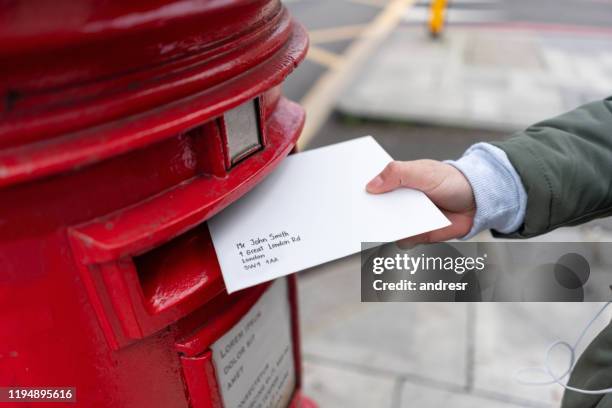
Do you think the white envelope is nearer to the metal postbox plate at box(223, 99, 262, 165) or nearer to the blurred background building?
the metal postbox plate at box(223, 99, 262, 165)

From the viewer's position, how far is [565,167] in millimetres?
1247

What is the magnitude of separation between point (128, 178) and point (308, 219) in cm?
41

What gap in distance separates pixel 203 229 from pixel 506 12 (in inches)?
400

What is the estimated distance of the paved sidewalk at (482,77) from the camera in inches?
192

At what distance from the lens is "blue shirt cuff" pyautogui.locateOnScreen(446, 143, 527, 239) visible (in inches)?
50.6

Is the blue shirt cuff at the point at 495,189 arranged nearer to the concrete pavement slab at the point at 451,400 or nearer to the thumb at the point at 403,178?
the thumb at the point at 403,178

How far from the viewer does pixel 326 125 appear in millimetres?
4867

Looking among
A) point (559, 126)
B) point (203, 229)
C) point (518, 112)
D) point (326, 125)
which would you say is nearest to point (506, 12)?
point (518, 112)

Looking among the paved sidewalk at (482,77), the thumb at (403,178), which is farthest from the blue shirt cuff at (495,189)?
the paved sidewalk at (482,77)

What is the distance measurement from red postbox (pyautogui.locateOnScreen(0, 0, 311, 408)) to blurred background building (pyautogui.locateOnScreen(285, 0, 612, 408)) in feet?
4.98

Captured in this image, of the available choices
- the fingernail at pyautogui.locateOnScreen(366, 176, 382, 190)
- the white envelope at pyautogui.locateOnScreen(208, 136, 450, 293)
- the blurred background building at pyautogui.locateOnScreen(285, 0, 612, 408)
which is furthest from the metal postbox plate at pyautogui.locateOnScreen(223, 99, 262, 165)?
the blurred background building at pyautogui.locateOnScreen(285, 0, 612, 408)

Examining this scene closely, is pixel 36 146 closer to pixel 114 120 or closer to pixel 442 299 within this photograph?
pixel 114 120

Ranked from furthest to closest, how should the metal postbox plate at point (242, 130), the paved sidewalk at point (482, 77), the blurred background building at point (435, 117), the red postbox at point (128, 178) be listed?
the paved sidewalk at point (482, 77)
the blurred background building at point (435, 117)
the metal postbox plate at point (242, 130)
the red postbox at point (128, 178)

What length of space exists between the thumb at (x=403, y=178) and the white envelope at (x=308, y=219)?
21mm
